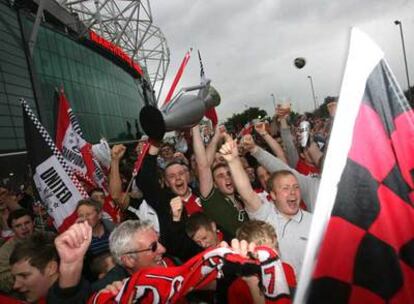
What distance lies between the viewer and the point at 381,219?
1279mm

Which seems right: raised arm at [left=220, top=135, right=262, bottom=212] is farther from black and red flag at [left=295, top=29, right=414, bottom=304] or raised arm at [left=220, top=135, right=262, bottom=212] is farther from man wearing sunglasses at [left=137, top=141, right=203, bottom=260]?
black and red flag at [left=295, top=29, right=414, bottom=304]

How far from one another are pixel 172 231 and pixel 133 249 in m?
0.68

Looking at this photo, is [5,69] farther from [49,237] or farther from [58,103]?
[49,237]

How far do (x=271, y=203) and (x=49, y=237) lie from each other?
152 cm

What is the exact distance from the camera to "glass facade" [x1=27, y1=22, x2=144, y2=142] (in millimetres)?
23031

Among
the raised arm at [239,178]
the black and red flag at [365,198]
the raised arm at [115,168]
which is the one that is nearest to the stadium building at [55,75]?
the raised arm at [115,168]

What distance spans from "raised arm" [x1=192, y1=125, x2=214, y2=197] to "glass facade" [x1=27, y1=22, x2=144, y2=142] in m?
16.0

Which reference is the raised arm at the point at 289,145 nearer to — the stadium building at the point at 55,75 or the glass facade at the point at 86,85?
the stadium building at the point at 55,75

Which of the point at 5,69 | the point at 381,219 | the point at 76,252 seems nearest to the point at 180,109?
the point at 76,252

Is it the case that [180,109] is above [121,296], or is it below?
above

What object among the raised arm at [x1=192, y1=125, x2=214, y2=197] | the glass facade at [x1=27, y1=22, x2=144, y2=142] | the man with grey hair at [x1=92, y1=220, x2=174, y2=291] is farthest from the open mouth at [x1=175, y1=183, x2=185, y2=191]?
the glass facade at [x1=27, y1=22, x2=144, y2=142]

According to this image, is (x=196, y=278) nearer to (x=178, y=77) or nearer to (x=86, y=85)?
(x=178, y=77)

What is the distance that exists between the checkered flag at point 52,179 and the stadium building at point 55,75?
22.3ft

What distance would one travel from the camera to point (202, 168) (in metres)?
3.49
